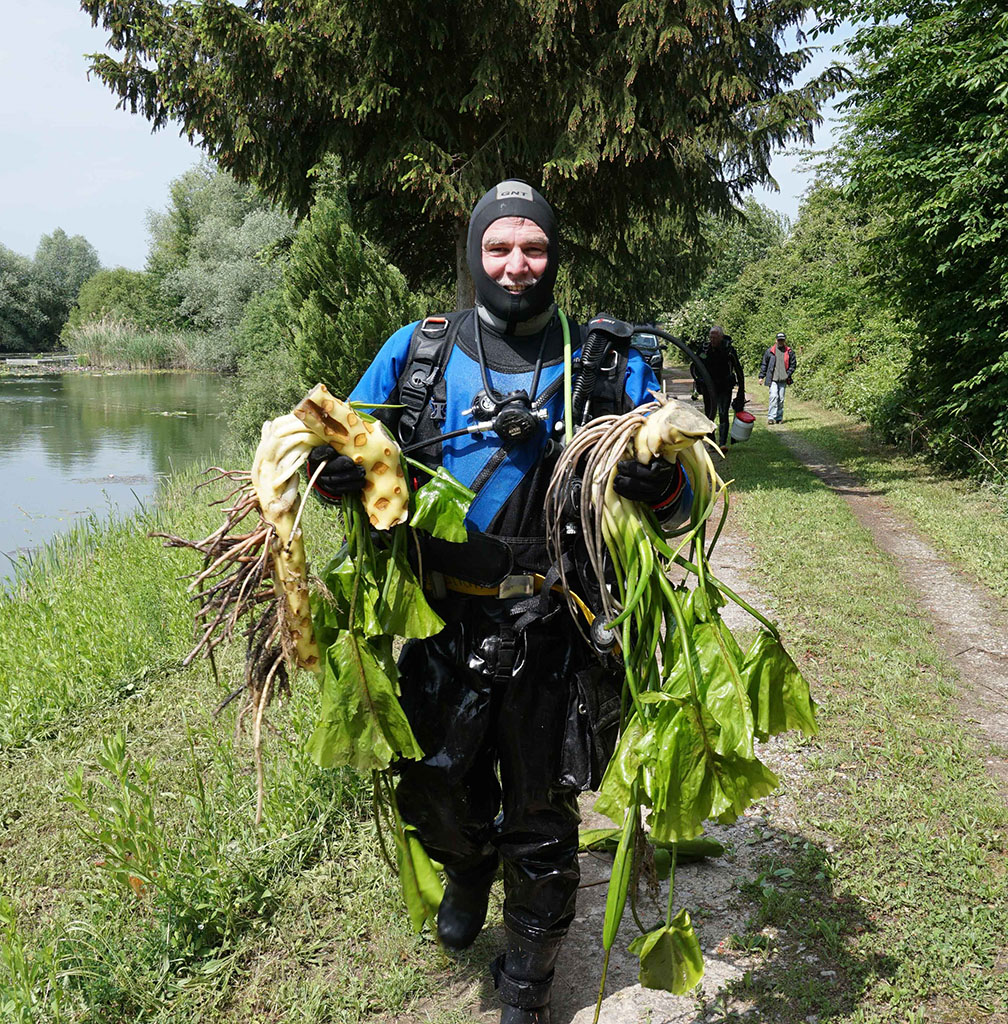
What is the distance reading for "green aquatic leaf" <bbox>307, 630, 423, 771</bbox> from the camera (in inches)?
83.0

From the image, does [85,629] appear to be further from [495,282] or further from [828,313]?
[828,313]

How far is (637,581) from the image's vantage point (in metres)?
2.15

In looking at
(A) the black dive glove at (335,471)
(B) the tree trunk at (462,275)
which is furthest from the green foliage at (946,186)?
(A) the black dive glove at (335,471)

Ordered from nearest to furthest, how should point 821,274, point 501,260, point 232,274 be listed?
point 501,260 < point 821,274 < point 232,274

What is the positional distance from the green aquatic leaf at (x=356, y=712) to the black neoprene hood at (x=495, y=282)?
37.6 inches

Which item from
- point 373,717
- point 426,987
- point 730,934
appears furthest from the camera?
point 730,934

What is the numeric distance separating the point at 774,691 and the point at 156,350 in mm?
37823

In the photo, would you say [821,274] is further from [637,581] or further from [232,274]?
[637,581]

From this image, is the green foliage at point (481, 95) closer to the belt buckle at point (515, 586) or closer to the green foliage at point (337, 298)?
the green foliage at point (337, 298)

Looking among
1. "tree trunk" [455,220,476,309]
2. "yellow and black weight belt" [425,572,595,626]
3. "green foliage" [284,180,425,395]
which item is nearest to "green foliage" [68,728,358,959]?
"yellow and black weight belt" [425,572,595,626]

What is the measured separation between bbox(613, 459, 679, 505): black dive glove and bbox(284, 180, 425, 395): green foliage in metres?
6.54

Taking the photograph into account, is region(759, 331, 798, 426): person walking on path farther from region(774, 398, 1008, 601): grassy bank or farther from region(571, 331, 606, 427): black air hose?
region(571, 331, 606, 427): black air hose

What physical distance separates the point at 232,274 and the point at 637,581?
3129cm


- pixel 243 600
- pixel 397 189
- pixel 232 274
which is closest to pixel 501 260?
pixel 243 600
